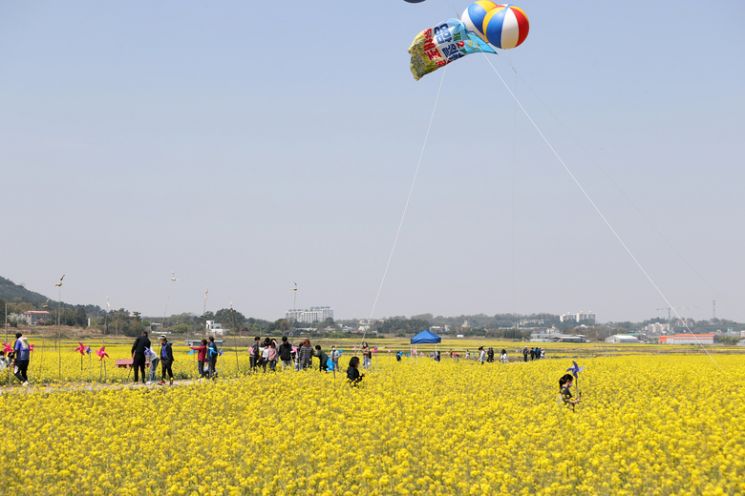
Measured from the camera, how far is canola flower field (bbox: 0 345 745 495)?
9883 millimetres

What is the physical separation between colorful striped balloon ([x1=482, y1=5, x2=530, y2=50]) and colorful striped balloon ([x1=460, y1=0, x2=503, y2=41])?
38 cm

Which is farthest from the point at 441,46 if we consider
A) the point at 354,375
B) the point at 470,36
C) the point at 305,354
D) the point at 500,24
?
the point at 305,354

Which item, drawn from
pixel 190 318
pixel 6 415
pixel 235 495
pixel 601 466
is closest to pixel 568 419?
pixel 601 466

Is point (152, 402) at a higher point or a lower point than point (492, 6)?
lower

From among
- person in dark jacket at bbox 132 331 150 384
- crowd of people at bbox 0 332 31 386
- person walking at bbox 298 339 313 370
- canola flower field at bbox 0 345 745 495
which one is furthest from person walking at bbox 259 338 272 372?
canola flower field at bbox 0 345 745 495

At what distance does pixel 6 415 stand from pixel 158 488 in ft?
20.8

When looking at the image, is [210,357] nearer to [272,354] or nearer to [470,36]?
[272,354]

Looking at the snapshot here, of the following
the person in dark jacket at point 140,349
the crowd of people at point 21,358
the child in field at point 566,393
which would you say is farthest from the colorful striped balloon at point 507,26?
the crowd of people at point 21,358

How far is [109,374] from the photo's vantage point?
2773 centimetres

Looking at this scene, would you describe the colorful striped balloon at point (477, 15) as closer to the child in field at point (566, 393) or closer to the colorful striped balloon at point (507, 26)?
the colorful striped balloon at point (507, 26)

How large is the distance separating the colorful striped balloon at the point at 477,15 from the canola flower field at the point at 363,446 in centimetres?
893

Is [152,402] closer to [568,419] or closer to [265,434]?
[265,434]

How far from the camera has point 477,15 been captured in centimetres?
1908

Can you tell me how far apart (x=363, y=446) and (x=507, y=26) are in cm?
1067
